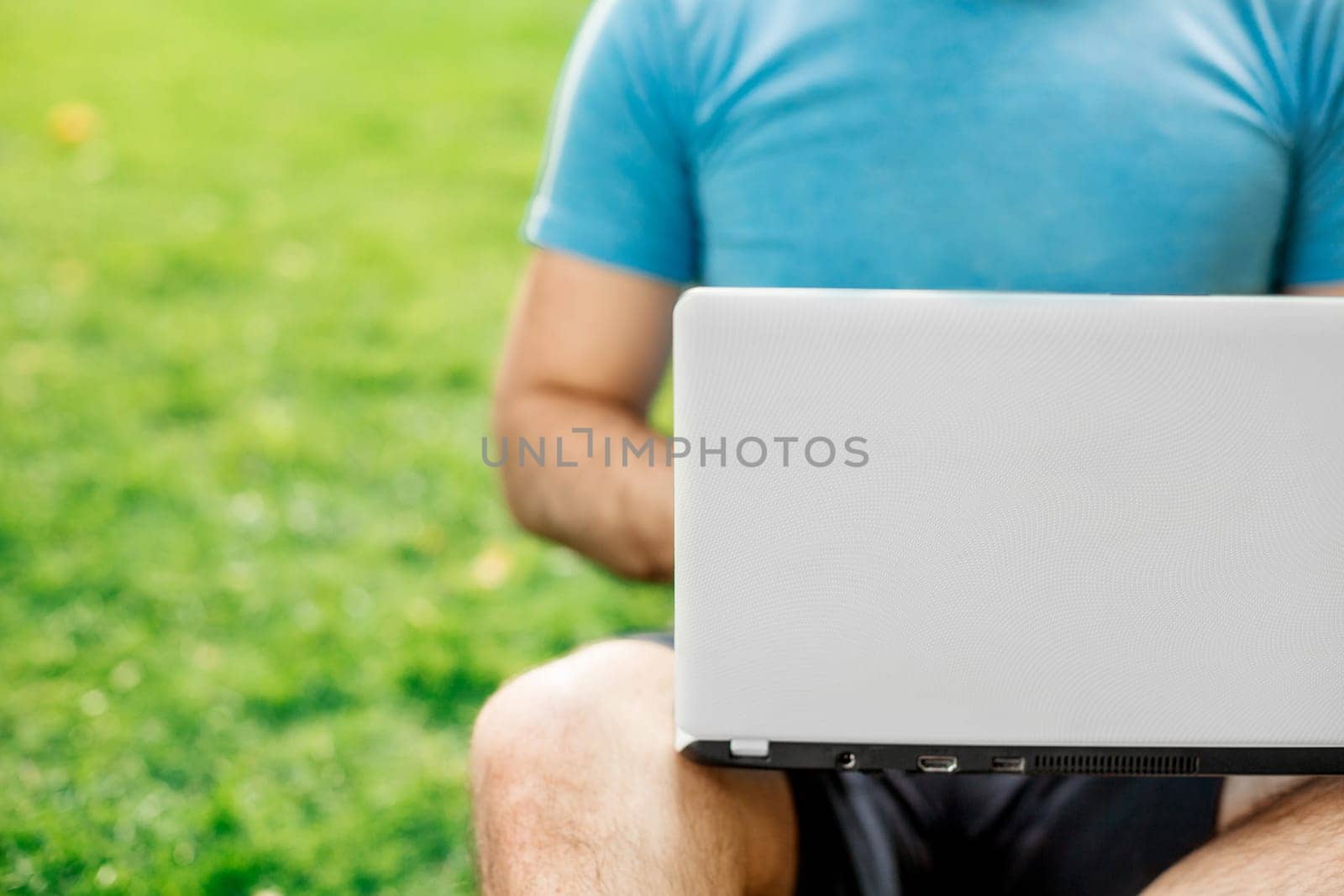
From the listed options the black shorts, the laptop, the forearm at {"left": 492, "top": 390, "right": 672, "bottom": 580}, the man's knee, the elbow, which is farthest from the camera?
the elbow

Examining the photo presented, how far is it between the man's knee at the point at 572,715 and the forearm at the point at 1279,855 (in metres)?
0.39

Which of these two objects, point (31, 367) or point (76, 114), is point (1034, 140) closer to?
point (31, 367)

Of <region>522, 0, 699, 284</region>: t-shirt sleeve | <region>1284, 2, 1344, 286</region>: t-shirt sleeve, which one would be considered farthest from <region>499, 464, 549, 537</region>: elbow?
<region>1284, 2, 1344, 286</region>: t-shirt sleeve

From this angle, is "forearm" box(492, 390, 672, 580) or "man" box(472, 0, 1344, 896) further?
"forearm" box(492, 390, 672, 580)

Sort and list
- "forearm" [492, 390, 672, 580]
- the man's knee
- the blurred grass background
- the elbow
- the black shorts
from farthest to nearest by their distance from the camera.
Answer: the blurred grass background, the elbow, "forearm" [492, 390, 672, 580], the black shorts, the man's knee

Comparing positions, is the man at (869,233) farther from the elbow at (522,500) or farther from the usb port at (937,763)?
the usb port at (937,763)

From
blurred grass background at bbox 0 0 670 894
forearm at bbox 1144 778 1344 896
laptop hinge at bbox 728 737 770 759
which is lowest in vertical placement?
blurred grass background at bbox 0 0 670 894

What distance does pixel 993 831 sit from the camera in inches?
46.3

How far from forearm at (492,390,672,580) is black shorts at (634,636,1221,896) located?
0.89ft

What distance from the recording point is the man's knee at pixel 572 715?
1.03 meters

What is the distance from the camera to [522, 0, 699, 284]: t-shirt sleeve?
51.5 inches

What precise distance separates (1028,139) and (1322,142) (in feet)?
0.84

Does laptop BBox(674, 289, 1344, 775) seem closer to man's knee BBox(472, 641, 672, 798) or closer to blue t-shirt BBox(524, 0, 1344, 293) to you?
man's knee BBox(472, 641, 672, 798)

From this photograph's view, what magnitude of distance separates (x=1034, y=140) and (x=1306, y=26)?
0.84ft
